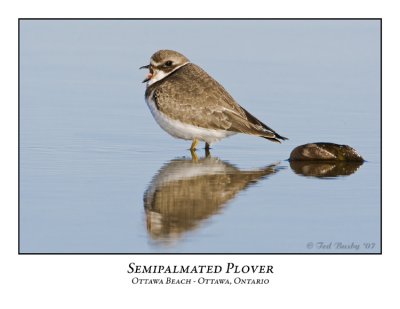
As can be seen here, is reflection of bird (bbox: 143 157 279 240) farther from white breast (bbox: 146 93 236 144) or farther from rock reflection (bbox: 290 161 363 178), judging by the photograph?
white breast (bbox: 146 93 236 144)

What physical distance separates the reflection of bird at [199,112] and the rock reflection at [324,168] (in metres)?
1.01

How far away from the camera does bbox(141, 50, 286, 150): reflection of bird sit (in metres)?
15.9

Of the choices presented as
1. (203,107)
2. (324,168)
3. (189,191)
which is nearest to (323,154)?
(324,168)

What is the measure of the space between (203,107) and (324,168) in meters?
2.43

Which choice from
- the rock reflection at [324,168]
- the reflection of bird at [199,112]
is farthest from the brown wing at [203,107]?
the rock reflection at [324,168]

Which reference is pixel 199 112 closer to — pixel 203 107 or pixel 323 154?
pixel 203 107

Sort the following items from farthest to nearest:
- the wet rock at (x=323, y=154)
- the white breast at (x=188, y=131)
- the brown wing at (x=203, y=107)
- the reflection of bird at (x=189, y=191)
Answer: the white breast at (x=188, y=131) → the brown wing at (x=203, y=107) → the wet rock at (x=323, y=154) → the reflection of bird at (x=189, y=191)

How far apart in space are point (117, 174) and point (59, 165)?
1.05 metres

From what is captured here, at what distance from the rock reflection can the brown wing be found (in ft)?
3.27

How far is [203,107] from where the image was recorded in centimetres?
1603

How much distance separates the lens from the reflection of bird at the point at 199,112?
52.1ft

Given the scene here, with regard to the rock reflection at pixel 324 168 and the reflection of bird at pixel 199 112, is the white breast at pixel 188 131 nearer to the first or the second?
the reflection of bird at pixel 199 112

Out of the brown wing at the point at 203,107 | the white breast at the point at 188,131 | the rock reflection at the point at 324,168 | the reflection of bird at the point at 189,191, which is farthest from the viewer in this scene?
the white breast at the point at 188,131

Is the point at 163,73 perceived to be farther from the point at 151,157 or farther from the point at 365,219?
the point at 365,219
